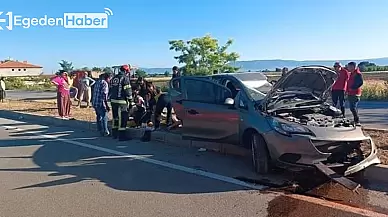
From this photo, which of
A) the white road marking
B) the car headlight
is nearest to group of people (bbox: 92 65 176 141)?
the white road marking

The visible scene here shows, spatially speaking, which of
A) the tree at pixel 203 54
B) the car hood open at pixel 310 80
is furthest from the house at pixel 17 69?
the car hood open at pixel 310 80

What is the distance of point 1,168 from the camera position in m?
8.14

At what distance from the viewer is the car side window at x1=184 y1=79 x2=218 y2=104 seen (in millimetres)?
8565

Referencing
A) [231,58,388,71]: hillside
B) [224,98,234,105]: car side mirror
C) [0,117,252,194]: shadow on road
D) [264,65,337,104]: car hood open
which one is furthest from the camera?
[231,58,388,71]: hillside

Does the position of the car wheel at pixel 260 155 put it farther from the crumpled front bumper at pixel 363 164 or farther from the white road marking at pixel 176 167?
the crumpled front bumper at pixel 363 164

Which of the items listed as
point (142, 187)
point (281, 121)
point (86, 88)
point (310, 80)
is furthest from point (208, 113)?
point (86, 88)

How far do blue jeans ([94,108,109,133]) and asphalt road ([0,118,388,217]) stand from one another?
163 centimetres

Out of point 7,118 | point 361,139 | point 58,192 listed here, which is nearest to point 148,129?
point 58,192

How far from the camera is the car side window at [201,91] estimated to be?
337 inches

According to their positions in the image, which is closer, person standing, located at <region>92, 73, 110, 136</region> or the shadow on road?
the shadow on road

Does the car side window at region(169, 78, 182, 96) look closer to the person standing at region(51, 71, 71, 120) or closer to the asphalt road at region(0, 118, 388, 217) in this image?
the asphalt road at region(0, 118, 388, 217)

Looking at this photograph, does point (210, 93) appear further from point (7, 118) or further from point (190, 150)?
point (7, 118)

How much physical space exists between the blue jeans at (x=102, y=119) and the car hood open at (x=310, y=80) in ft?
17.9

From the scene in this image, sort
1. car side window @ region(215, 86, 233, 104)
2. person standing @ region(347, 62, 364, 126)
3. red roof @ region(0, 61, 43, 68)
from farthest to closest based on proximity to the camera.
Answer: red roof @ region(0, 61, 43, 68)
person standing @ region(347, 62, 364, 126)
car side window @ region(215, 86, 233, 104)
